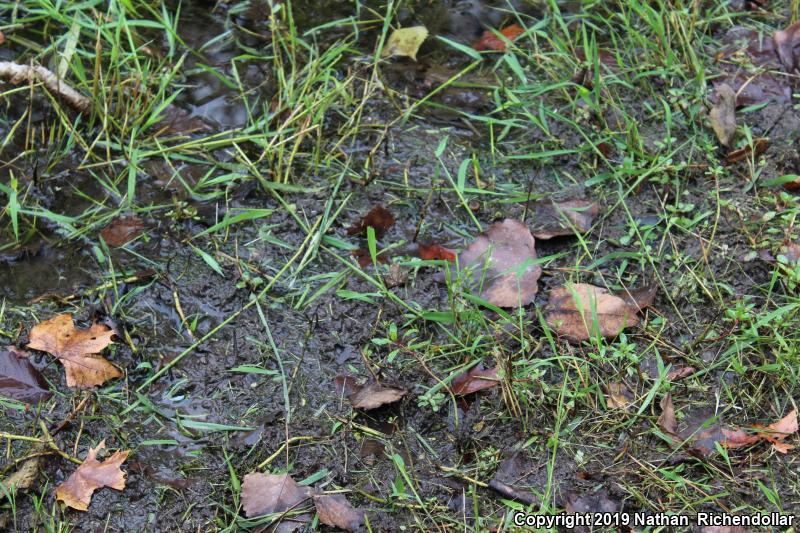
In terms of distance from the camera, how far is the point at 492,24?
338 centimetres

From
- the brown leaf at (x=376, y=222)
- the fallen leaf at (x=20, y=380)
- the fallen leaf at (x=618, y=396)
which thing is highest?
the brown leaf at (x=376, y=222)

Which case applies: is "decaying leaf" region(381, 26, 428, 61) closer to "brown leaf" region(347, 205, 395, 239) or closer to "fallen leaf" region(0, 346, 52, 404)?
"brown leaf" region(347, 205, 395, 239)

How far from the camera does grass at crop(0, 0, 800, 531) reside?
7.06 ft

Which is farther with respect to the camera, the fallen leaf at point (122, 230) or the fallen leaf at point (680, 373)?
the fallen leaf at point (122, 230)

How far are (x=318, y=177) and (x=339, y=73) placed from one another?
569 millimetres

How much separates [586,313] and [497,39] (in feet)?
4.65

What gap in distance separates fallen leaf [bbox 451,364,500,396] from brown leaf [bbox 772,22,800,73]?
6.08 ft

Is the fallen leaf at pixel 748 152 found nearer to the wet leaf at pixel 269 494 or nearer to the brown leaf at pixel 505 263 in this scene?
the brown leaf at pixel 505 263

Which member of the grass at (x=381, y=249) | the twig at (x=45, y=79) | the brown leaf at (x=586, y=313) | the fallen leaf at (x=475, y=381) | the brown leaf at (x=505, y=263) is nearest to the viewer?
the grass at (x=381, y=249)

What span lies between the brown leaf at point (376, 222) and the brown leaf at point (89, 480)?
3.44 ft

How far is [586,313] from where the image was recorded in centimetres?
242

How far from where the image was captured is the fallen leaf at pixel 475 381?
2.27m

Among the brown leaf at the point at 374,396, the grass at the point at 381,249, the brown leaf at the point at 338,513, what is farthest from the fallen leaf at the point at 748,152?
the brown leaf at the point at 338,513

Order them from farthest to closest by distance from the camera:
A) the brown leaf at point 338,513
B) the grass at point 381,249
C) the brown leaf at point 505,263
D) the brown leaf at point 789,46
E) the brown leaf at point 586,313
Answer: the brown leaf at point 789,46 < the brown leaf at point 505,263 < the brown leaf at point 586,313 < the grass at point 381,249 < the brown leaf at point 338,513
